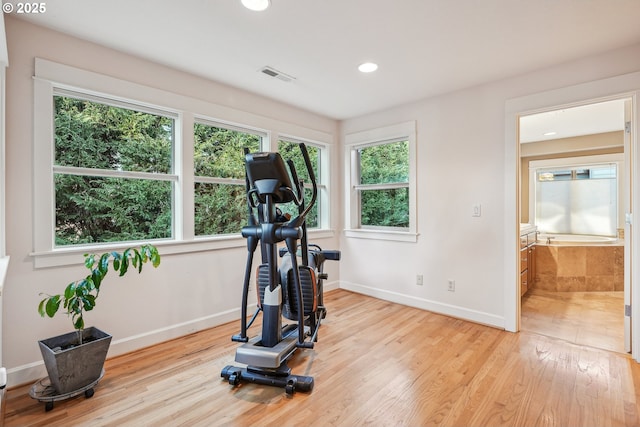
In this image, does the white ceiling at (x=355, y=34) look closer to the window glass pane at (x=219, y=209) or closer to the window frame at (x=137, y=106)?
the window frame at (x=137, y=106)

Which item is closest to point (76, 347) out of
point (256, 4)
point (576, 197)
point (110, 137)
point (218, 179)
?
point (110, 137)

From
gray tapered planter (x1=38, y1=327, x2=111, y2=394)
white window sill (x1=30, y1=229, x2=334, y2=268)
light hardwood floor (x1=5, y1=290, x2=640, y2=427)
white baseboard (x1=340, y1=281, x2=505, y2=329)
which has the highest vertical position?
white window sill (x1=30, y1=229, x2=334, y2=268)

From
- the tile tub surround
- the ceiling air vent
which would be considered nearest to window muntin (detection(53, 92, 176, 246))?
the ceiling air vent

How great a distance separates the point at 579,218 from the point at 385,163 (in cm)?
399

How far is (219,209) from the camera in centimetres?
316

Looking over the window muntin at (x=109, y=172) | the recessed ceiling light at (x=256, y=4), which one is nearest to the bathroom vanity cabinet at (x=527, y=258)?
the recessed ceiling light at (x=256, y=4)

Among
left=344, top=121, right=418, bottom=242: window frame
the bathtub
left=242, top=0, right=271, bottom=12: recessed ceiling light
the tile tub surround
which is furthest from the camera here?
the bathtub

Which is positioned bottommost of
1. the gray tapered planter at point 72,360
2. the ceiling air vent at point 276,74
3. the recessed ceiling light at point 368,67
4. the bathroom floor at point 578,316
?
the bathroom floor at point 578,316

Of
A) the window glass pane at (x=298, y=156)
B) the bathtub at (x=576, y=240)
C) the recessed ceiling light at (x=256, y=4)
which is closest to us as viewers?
the recessed ceiling light at (x=256, y=4)

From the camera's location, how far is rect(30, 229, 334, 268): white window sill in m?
2.11

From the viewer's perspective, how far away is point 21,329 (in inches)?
79.4

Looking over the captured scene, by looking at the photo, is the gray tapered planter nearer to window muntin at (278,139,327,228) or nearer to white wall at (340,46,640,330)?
window muntin at (278,139,327,228)

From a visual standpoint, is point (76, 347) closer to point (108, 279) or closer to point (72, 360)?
point (72, 360)

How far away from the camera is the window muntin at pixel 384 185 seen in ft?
12.6
